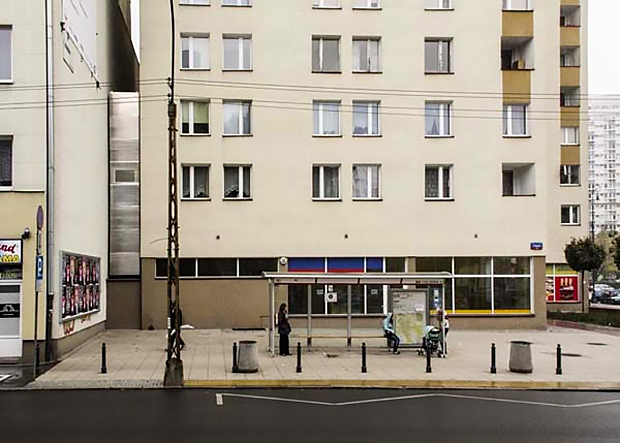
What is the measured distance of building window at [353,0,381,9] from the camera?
1276 inches

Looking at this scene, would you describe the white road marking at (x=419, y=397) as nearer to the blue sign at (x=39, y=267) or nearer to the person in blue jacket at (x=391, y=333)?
the blue sign at (x=39, y=267)

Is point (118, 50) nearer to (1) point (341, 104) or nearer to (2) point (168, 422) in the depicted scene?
(1) point (341, 104)

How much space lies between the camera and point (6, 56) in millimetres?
21234

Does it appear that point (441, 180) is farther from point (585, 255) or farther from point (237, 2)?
point (585, 255)

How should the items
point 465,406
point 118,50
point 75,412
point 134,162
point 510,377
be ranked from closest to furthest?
point 75,412, point 465,406, point 510,377, point 134,162, point 118,50

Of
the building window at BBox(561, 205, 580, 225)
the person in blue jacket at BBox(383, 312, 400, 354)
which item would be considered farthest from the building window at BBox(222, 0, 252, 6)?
the building window at BBox(561, 205, 580, 225)

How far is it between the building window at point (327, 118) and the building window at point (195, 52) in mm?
4877

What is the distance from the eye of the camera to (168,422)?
1194 cm

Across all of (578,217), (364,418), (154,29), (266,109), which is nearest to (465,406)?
(364,418)

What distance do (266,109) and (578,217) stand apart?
92.0 ft

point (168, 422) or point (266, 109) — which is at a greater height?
point (266, 109)

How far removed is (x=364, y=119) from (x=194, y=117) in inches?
274

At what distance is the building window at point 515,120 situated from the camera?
1303 inches

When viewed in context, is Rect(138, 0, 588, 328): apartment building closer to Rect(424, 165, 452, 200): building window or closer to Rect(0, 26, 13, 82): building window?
Rect(424, 165, 452, 200): building window
